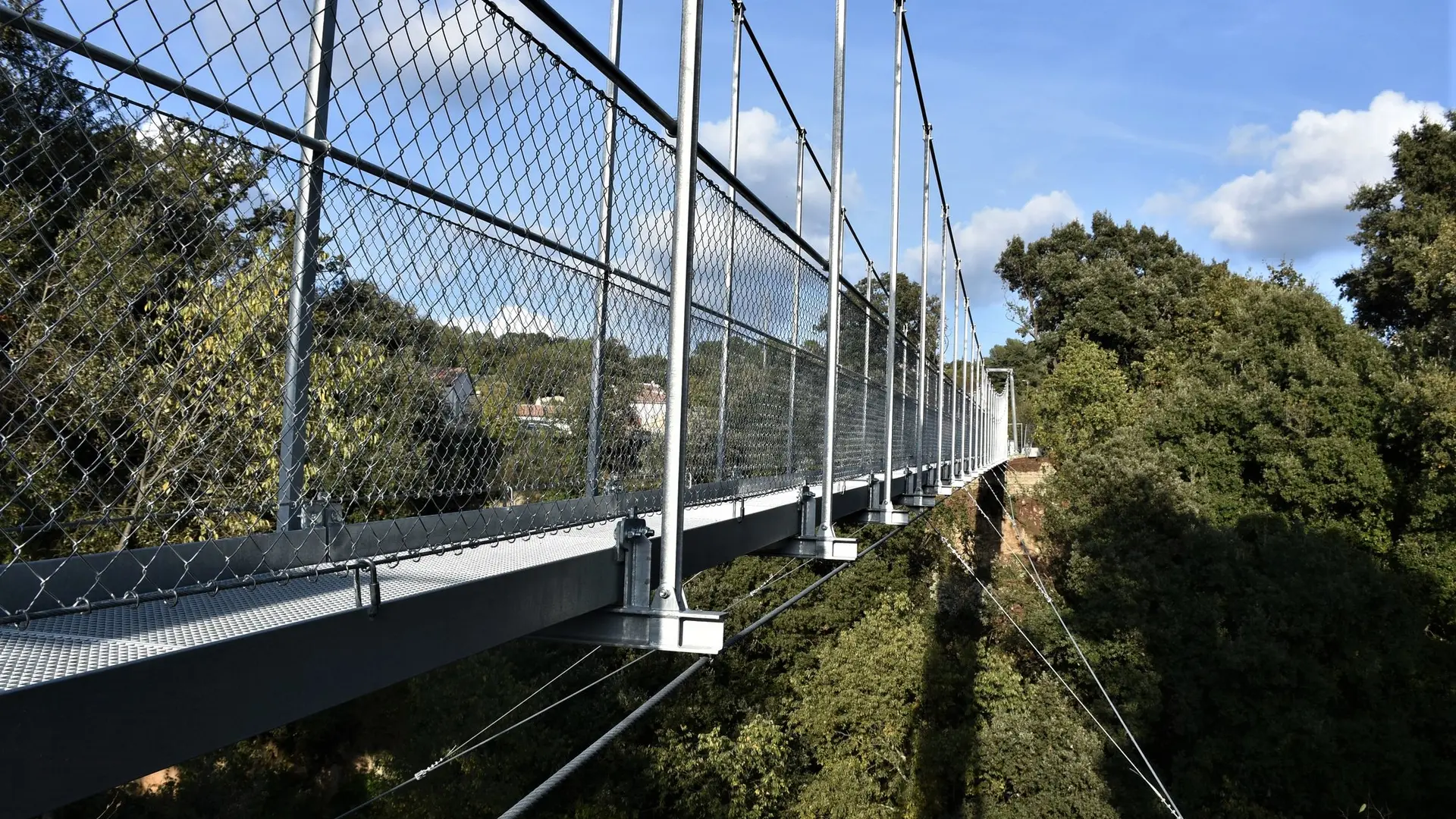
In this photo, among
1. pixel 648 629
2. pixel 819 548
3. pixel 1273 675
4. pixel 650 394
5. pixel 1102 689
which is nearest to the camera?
pixel 648 629

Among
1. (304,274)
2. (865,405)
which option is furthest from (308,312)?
(865,405)

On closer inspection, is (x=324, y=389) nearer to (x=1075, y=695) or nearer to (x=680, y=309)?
(x=680, y=309)

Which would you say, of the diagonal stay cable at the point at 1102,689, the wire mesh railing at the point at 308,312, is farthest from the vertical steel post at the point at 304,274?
the diagonal stay cable at the point at 1102,689

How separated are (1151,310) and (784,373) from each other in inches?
1067

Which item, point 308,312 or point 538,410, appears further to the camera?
point 538,410

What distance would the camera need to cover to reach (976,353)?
17.5 metres

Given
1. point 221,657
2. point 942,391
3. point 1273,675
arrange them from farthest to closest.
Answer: point 1273,675
point 942,391
point 221,657

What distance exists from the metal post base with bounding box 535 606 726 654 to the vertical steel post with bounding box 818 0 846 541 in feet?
5.89

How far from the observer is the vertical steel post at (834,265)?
12.8ft

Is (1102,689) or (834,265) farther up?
(834,265)

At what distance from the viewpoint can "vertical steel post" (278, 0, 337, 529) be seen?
5.13 feet

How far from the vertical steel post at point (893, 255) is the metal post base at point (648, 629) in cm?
305

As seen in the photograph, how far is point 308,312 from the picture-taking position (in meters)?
1.64

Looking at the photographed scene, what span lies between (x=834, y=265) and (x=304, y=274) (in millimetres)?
2773
